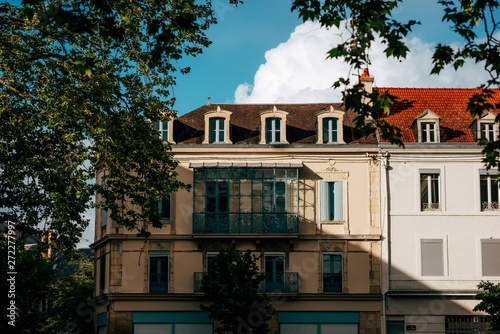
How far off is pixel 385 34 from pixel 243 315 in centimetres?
2665

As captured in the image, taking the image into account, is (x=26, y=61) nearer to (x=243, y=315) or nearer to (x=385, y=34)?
(x=385, y=34)

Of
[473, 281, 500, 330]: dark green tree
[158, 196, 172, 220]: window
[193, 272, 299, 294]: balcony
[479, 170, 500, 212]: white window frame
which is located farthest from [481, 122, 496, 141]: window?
[158, 196, 172, 220]: window

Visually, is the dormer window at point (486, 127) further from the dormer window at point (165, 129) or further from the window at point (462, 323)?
the dormer window at point (165, 129)

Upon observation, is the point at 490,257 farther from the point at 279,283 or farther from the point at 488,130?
the point at 279,283

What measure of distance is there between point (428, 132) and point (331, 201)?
5.41m

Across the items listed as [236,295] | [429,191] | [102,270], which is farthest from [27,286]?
[429,191]

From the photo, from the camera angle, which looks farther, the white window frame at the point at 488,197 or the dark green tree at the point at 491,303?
the white window frame at the point at 488,197

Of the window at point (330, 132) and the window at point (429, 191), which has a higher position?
the window at point (330, 132)

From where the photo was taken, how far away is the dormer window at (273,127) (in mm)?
45031

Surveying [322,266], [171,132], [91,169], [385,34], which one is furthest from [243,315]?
[385,34]

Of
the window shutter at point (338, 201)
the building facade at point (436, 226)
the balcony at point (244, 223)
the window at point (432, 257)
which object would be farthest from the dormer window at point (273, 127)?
the window at point (432, 257)

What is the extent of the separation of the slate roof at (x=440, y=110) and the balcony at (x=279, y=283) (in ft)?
26.5

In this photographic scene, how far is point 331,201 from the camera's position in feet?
147

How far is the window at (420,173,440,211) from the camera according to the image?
4441 cm
